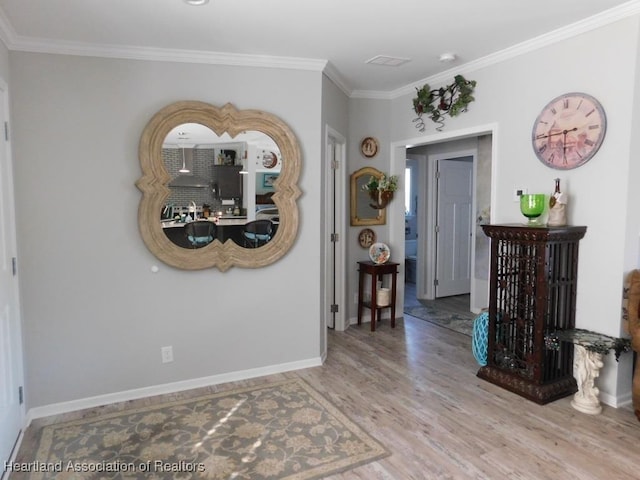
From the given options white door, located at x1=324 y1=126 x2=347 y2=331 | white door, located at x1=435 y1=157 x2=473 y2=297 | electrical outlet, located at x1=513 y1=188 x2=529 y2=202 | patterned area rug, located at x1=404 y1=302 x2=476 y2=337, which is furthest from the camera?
white door, located at x1=435 y1=157 x2=473 y2=297

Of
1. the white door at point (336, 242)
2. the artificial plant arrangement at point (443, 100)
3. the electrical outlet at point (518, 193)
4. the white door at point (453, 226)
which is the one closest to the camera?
the electrical outlet at point (518, 193)

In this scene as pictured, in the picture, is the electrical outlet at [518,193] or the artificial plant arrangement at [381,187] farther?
the artificial plant arrangement at [381,187]

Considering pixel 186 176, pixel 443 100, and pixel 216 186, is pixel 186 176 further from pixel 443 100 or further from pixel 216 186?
pixel 443 100

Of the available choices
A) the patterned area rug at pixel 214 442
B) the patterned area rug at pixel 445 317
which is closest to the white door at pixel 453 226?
the patterned area rug at pixel 445 317

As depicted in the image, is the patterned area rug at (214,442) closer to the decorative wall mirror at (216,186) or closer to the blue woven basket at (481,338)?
the decorative wall mirror at (216,186)

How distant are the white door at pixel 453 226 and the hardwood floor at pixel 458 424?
2368 mm

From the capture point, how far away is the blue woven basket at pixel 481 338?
3520 mm

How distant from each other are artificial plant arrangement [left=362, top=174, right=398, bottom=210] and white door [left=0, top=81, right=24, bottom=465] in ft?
10.4

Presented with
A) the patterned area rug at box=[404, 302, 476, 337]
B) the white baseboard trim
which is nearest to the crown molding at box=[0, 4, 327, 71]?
the white baseboard trim

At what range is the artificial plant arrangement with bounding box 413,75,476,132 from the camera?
150 inches

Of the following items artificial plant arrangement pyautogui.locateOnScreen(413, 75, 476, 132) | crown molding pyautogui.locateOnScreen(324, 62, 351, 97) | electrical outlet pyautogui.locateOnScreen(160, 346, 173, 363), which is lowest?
electrical outlet pyautogui.locateOnScreen(160, 346, 173, 363)

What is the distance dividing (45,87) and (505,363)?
3692 mm

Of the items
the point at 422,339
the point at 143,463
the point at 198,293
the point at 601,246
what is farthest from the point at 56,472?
the point at 601,246

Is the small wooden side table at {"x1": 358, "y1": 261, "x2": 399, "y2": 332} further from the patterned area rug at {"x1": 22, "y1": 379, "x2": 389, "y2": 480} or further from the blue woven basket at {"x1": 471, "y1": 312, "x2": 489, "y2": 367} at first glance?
the patterned area rug at {"x1": 22, "y1": 379, "x2": 389, "y2": 480}
